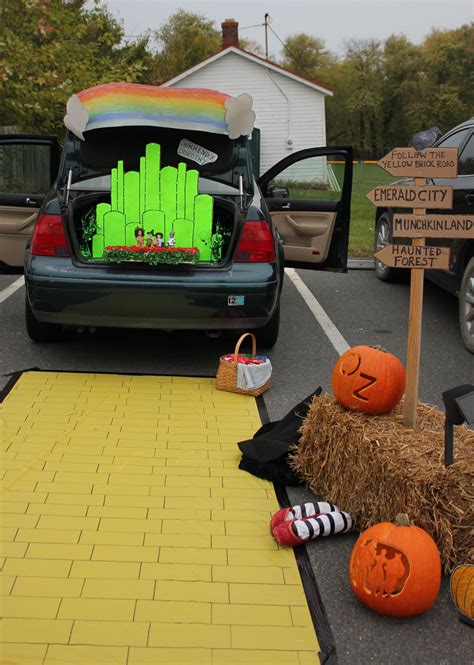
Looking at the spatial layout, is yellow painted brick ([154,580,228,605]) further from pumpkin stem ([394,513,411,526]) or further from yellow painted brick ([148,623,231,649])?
pumpkin stem ([394,513,411,526])

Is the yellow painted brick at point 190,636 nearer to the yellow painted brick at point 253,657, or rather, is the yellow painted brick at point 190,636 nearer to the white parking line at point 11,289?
the yellow painted brick at point 253,657

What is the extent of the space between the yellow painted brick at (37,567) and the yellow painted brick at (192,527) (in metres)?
0.50

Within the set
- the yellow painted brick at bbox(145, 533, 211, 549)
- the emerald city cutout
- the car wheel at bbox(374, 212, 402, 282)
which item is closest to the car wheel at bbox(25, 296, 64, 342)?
the emerald city cutout

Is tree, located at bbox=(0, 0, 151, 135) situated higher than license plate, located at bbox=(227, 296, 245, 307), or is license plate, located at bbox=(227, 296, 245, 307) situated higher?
tree, located at bbox=(0, 0, 151, 135)

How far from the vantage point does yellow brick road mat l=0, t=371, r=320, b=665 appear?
2.54 meters

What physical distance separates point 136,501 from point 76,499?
294mm

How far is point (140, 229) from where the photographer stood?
5297mm

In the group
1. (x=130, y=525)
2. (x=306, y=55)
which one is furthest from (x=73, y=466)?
(x=306, y=55)

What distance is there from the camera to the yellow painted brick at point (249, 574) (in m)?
2.92

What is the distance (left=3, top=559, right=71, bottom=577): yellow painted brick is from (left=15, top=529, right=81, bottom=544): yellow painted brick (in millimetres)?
154

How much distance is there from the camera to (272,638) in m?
2.57

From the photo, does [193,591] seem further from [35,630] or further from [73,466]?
[73,466]

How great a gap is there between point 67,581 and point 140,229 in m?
3.01

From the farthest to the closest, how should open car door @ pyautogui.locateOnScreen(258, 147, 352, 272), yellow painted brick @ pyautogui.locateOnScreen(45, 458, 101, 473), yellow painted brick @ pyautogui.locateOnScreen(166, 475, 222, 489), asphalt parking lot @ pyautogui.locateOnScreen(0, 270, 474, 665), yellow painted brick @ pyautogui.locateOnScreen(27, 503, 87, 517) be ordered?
open car door @ pyautogui.locateOnScreen(258, 147, 352, 272)
yellow painted brick @ pyautogui.locateOnScreen(45, 458, 101, 473)
yellow painted brick @ pyautogui.locateOnScreen(166, 475, 222, 489)
yellow painted brick @ pyautogui.locateOnScreen(27, 503, 87, 517)
asphalt parking lot @ pyautogui.locateOnScreen(0, 270, 474, 665)
